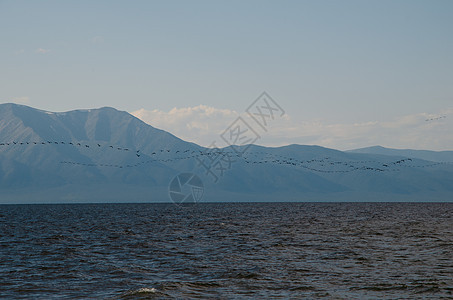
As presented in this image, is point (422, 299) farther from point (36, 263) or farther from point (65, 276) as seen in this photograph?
point (36, 263)

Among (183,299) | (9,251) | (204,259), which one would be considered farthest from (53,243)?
(183,299)

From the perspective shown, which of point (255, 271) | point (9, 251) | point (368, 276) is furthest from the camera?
point (9, 251)

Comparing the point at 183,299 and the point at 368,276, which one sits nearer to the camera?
the point at 183,299

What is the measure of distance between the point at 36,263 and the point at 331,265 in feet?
69.9

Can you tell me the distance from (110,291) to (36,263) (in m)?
13.5

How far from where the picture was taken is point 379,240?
56.8 metres

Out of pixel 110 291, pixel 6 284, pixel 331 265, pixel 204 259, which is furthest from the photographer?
pixel 204 259

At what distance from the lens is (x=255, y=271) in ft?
116

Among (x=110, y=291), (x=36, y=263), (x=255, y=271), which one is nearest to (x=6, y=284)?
(x=110, y=291)

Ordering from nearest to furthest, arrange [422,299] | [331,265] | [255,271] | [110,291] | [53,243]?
[422,299] → [110,291] → [255,271] → [331,265] → [53,243]

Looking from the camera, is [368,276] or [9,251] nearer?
[368,276]

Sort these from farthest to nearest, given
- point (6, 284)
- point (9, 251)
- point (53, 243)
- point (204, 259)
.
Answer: point (53, 243), point (9, 251), point (204, 259), point (6, 284)

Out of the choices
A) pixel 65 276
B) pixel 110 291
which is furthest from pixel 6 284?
pixel 110 291

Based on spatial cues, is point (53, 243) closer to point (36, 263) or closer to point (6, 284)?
point (36, 263)
